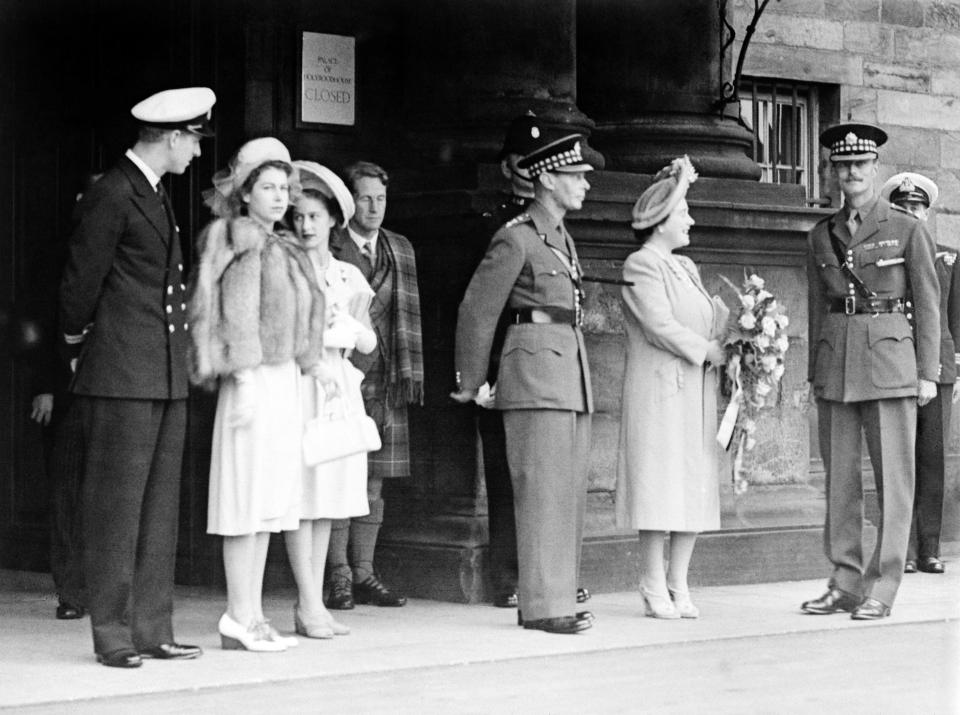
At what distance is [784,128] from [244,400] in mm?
7133

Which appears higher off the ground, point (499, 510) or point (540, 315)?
point (540, 315)

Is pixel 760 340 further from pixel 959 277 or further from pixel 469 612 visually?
pixel 959 277

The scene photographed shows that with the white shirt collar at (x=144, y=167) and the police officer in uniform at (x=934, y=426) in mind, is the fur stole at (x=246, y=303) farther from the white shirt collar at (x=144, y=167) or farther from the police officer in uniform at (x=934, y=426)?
the police officer in uniform at (x=934, y=426)

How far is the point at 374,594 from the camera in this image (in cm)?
1024

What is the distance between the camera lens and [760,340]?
10.2m

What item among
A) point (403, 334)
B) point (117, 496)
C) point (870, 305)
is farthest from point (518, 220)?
point (117, 496)

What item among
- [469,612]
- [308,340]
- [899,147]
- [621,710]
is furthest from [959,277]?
[621,710]

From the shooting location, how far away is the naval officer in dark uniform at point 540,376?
30.7 ft

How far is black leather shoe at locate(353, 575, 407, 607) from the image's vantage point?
33.6 ft

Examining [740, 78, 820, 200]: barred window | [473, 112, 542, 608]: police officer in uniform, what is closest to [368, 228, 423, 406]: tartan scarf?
[473, 112, 542, 608]: police officer in uniform

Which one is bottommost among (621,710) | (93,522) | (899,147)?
(621,710)

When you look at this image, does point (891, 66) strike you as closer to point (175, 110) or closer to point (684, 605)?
point (684, 605)

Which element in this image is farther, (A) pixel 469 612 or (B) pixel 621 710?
(A) pixel 469 612

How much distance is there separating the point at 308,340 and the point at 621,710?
222cm
